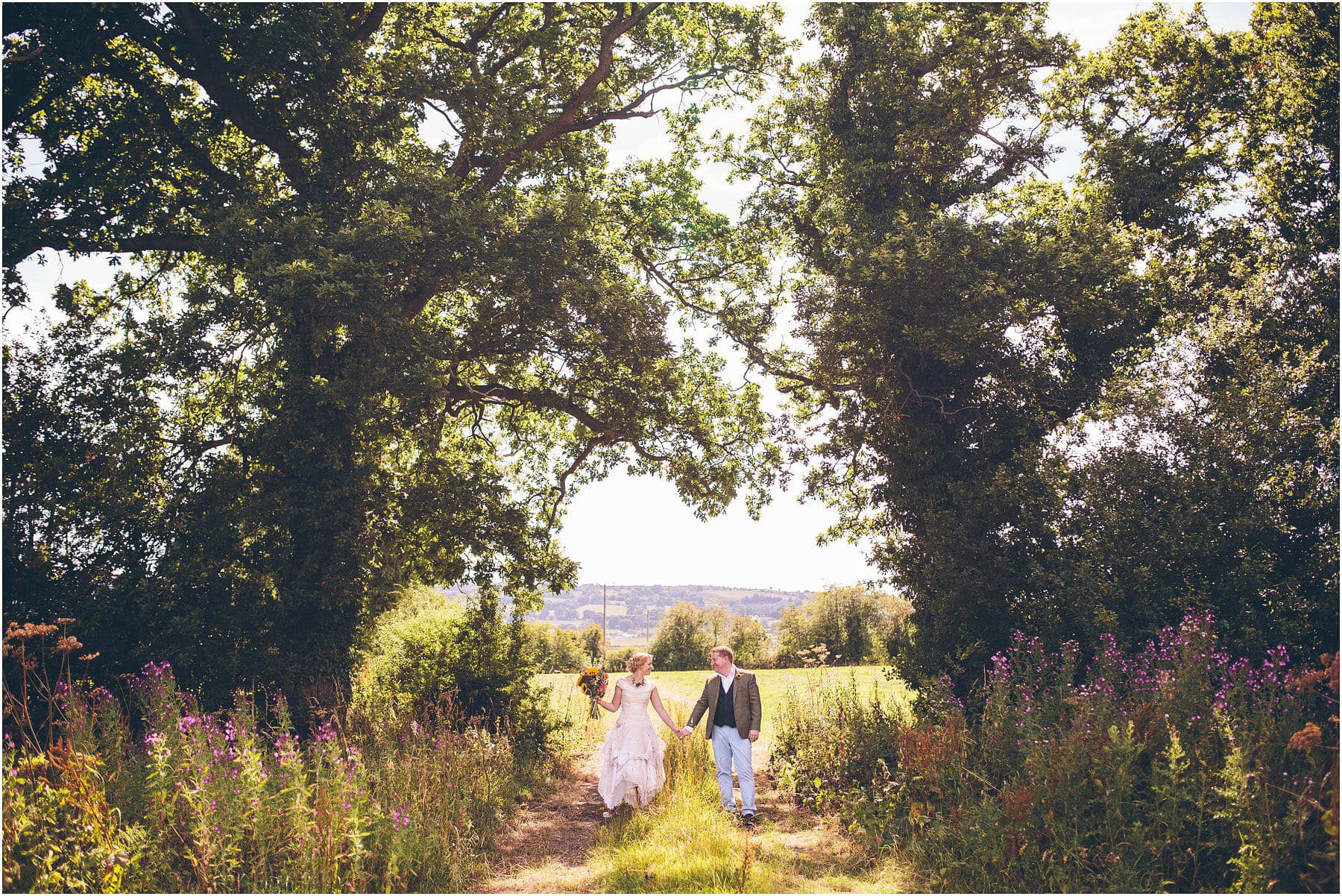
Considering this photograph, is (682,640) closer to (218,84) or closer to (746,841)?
(746,841)

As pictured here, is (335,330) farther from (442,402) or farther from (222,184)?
(222,184)

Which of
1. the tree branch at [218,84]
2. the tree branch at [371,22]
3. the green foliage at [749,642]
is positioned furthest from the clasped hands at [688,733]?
the green foliage at [749,642]

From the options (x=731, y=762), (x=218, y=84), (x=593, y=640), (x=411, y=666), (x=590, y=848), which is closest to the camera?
(x=590, y=848)

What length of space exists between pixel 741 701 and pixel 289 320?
25.8 feet

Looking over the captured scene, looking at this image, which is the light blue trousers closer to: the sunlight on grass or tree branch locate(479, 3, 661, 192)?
the sunlight on grass

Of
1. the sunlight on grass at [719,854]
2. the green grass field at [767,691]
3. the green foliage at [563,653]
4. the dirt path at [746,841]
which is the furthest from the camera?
the green foliage at [563,653]

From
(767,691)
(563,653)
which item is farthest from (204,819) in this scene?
(563,653)

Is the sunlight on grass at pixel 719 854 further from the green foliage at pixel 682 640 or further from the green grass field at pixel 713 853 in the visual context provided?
the green foliage at pixel 682 640

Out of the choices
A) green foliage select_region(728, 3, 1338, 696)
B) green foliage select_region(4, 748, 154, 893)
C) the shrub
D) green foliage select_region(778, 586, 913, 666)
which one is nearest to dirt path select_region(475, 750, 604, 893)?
green foliage select_region(4, 748, 154, 893)

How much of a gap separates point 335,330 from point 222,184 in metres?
3.76

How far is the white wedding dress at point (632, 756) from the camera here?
882 centimetres

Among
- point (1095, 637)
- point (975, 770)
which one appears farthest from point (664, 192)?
point (975, 770)

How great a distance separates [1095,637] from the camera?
970 centimetres

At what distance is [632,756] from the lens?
8852mm
